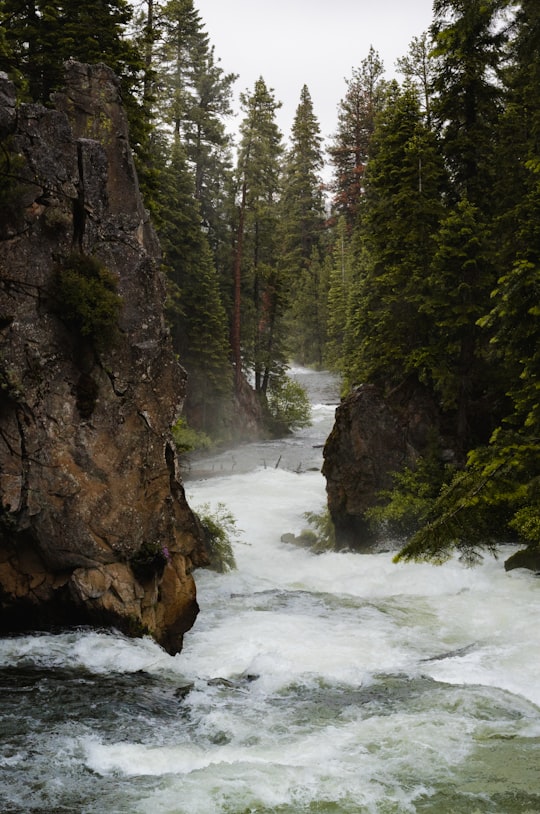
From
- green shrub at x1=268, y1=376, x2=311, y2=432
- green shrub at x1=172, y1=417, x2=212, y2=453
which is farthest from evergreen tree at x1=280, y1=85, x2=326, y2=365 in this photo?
green shrub at x1=172, y1=417, x2=212, y2=453

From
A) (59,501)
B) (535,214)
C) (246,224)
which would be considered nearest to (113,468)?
(59,501)

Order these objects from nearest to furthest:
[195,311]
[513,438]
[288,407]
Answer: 1. [513,438]
2. [195,311]
3. [288,407]

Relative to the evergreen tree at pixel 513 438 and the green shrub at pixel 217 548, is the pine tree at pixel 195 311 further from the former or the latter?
the evergreen tree at pixel 513 438

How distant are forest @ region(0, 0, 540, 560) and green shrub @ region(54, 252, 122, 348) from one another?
5.57 feet

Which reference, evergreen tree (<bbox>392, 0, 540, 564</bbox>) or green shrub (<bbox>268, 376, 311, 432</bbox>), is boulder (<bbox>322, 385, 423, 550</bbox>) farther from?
green shrub (<bbox>268, 376, 311, 432</bbox>)

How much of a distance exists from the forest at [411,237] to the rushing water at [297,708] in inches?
74.7

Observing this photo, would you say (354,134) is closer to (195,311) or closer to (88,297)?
(195,311)

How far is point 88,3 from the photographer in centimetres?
1738

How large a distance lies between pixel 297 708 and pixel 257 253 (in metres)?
34.9

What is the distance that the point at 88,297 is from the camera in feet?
36.5

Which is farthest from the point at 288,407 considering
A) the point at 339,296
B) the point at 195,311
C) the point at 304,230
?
the point at 304,230

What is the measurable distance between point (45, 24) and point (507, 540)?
17.8m

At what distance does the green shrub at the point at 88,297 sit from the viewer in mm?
11016

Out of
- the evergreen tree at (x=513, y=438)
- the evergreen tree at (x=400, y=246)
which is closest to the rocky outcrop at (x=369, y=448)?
the evergreen tree at (x=400, y=246)
